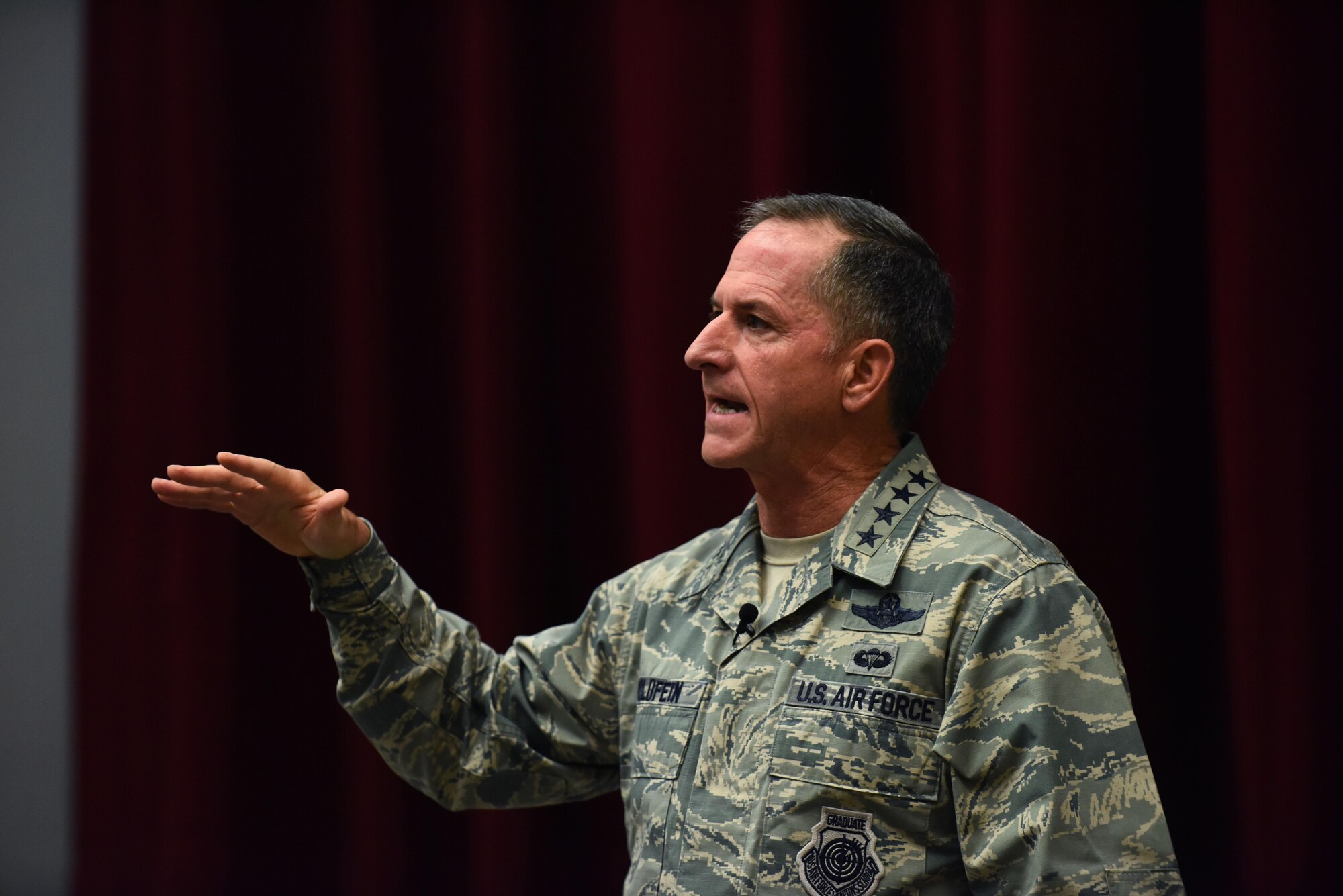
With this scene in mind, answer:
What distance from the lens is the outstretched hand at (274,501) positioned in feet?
4.56

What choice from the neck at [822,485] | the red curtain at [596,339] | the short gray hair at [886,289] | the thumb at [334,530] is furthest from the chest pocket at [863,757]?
the red curtain at [596,339]

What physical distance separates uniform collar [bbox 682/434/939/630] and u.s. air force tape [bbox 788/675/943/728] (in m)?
0.10

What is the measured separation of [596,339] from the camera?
226 cm

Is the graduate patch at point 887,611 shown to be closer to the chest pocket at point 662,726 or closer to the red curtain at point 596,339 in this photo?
the chest pocket at point 662,726

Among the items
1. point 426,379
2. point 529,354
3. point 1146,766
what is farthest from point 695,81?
point 1146,766

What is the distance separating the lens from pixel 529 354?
2.27 m

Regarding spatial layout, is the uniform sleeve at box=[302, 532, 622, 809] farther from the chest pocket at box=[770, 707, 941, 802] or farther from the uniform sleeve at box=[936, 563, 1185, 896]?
the uniform sleeve at box=[936, 563, 1185, 896]

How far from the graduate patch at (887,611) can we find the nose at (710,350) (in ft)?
0.98

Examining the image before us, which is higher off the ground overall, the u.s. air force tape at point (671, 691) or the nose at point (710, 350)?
the nose at point (710, 350)

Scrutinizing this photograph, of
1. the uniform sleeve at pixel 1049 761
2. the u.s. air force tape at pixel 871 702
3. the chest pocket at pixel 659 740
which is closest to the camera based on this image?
the uniform sleeve at pixel 1049 761

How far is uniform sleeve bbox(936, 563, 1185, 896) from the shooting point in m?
1.21

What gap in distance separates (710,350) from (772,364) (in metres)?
0.07

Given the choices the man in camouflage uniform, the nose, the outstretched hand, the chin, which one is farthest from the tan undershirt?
the outstretched hand

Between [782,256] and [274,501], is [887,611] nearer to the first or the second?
[782,256]
